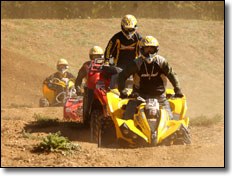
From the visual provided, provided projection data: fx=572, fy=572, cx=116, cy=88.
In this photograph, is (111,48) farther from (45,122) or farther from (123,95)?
(123,95)

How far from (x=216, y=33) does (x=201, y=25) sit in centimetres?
263

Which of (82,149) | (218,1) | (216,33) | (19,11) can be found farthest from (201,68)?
(82,149)

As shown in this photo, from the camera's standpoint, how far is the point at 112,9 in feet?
182

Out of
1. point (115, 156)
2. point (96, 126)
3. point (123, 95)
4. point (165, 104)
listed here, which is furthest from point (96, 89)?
point (115, 156)

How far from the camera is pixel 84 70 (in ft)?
48.3

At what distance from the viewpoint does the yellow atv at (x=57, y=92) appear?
2058cm

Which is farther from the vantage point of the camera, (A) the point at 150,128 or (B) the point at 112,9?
(B) the point at 112,9

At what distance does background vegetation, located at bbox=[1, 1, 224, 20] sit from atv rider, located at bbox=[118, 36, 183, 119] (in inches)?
1684

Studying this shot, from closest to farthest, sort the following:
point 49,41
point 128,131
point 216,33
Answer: point 128,131
point 49,41
point 216,33

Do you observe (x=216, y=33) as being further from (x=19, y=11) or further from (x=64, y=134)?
(x=64, y=134)

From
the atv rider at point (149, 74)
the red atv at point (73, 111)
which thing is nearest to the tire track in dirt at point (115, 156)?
the atv rider at point (149, 74)

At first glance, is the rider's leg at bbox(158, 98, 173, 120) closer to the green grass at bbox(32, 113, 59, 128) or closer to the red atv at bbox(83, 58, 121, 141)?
the red atv at bbox(83, 58, 121, 141)

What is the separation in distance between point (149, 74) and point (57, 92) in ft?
32.8

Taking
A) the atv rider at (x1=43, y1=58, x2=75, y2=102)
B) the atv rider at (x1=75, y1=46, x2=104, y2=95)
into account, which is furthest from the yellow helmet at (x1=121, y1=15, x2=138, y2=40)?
the atv rider at (x1=43, y1=58, x2=75, y2=102)
